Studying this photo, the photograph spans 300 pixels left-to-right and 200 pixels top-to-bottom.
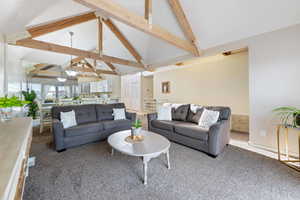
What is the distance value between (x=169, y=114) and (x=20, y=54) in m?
5.37

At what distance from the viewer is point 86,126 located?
2.83 meters

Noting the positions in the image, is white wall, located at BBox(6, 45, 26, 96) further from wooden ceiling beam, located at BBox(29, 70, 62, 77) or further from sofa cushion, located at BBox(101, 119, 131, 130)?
wooden ceiling beam, located at BBox(29, 70, 62, 77)

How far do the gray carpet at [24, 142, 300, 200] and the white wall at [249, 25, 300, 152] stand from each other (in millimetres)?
657

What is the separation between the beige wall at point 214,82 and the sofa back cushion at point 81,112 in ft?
12.0

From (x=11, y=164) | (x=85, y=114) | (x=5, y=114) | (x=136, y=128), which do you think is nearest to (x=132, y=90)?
(x=85, y=114)

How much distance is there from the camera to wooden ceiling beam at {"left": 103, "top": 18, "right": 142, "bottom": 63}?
14.7 feet

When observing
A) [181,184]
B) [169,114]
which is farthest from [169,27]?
[181,184]

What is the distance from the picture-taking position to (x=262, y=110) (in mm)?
2645

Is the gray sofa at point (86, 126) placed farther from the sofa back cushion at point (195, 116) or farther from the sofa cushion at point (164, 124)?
the sofa back cushion at point (195, 116)

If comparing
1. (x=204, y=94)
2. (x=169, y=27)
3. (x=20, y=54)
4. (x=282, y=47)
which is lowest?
(x=204, y=94)

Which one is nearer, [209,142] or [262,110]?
[209,142]

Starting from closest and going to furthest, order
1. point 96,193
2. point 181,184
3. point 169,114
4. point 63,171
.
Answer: point 96,193
point 181,184
point 63,171
point 169,114

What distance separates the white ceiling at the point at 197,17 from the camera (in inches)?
88.8

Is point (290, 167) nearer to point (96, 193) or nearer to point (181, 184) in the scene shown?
point (181, 184)
